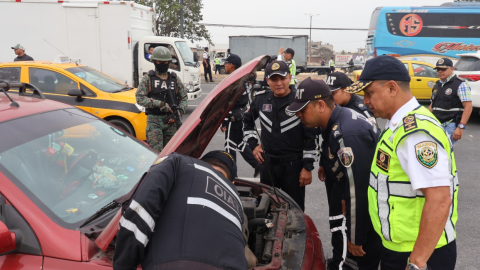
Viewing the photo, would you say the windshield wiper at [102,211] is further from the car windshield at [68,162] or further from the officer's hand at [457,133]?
the officer's hand at [457,133]

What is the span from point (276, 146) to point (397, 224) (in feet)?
6.59

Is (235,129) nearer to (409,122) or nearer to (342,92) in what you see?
(342,92)

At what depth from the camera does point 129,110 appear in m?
6.98

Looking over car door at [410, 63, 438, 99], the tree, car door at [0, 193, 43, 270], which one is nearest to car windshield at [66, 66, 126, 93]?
car door at [0, 193, 43, 270]

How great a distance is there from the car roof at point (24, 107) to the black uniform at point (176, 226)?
1298mm

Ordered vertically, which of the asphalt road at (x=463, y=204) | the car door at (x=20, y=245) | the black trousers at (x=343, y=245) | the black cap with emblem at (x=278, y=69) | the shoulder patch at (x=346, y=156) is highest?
the black cap with emblem at (x=278, y=69)

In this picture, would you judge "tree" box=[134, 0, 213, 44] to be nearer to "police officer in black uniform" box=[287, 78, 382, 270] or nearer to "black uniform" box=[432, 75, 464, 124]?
"black uniform" box=[432, 75, 464, 124]

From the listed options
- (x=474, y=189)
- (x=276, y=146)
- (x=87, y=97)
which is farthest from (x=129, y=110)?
(x=474, y=189)

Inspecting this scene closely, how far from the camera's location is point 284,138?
379cm

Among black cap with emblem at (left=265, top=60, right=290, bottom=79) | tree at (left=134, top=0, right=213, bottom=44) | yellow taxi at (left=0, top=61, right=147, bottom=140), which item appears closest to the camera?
black cap with emblem at (left=265, top=60, right=290, bottom=79)

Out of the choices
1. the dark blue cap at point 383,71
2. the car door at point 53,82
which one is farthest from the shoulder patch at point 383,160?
the car door at point 53,82

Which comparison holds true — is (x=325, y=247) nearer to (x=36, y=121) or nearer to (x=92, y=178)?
(x=92, y=178)

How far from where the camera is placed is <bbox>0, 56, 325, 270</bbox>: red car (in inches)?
71.9

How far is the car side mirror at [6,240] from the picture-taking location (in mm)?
1716
